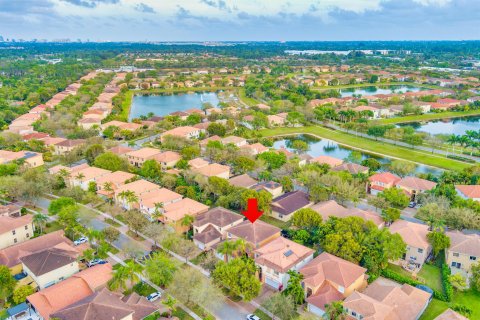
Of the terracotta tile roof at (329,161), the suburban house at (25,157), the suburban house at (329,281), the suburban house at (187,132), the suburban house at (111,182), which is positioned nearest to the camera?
the suburban house at (329,281)

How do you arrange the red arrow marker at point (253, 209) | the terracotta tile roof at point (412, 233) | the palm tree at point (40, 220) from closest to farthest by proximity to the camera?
the terracotta tile roof at point (412, 233), the palm tree at point (40, 220), the red arrow marker at point (253, 209)

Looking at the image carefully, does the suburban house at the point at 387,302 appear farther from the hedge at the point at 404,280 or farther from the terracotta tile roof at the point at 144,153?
the terracotta tile roof at the point at 144,153

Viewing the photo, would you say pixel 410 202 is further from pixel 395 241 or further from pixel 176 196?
pixel 176 196

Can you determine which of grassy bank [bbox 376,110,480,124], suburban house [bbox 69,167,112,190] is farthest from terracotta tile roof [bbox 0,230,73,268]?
grassy bank [bbox 376,110,480,124]

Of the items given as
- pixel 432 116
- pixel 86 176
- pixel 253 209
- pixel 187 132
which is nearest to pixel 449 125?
pixel 432 116

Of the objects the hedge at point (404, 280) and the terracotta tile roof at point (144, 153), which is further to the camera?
the terracotta tile roof at point (144, 153)

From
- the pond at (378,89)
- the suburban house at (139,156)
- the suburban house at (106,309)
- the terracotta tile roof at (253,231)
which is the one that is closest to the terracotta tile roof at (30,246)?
the suburban house at (106,309)

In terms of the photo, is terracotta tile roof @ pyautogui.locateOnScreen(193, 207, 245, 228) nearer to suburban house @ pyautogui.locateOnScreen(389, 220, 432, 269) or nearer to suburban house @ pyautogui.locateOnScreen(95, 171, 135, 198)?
suburban house @ pyautogui.locateOnScreen(95, 171, 135, 198)

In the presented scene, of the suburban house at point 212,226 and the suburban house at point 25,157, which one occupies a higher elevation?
the suburban house at point 25,157
